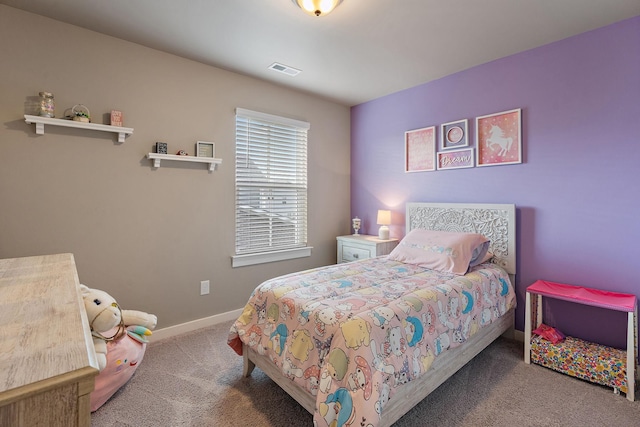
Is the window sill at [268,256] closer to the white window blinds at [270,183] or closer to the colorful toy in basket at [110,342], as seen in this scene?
the white window blinds at [270,183]

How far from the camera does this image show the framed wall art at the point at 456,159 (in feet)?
9.71

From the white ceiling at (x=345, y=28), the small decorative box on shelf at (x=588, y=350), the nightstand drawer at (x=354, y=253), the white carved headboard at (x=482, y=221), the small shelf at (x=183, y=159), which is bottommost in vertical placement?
the small decorative box on shelf at (x=588, y=350)

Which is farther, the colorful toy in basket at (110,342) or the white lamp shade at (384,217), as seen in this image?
the white lamp shade at (384,217)

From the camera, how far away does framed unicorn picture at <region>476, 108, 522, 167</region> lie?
264 cm

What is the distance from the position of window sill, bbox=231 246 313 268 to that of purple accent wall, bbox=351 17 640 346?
1.79m

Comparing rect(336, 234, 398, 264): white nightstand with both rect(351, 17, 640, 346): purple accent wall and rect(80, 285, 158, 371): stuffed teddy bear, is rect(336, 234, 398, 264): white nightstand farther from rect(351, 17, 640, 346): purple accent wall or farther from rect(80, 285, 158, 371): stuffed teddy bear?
rect(80, 285, 158, 371): stuffed teddy bear

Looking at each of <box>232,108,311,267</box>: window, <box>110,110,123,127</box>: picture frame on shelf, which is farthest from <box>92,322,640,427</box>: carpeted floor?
<box>110,110,123,127</box>: picture frame on shelf

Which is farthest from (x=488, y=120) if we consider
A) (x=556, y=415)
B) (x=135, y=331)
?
(x=135, y=331)

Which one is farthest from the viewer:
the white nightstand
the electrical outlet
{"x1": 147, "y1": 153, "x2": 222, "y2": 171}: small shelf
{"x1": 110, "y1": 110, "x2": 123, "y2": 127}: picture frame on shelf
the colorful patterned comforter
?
the white nightstand

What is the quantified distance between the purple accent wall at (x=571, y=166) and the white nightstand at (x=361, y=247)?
2.88 feet

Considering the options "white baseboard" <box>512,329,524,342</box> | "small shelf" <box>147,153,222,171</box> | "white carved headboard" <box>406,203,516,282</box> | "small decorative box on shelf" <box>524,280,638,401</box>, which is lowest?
"white baseboard" <box>512,329,524,342</box>

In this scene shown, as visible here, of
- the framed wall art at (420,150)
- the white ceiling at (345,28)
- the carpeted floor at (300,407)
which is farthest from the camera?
the framed wall art at (420,150)

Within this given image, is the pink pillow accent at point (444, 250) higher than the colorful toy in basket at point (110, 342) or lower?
higher

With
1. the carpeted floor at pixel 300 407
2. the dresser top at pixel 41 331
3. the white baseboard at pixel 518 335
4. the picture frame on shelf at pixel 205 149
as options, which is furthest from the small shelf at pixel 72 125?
the white baseboard at pixel 518 335
